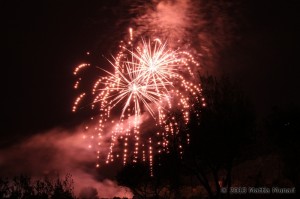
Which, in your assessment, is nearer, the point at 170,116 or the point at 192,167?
the point at 170,116

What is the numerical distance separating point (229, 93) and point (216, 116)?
1796 millimetres

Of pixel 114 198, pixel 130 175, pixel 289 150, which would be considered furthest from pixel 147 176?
pixel 289 150

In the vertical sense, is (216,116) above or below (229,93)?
below

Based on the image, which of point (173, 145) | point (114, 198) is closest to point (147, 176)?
point (114, 198)

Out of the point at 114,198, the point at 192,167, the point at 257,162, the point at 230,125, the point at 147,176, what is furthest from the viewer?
the point at 257,162

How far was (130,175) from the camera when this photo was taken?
4750cm

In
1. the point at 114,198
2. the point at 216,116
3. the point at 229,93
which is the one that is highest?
the point at 229,93

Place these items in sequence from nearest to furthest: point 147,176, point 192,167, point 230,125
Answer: point 230,125
point 192,167
point 147,176

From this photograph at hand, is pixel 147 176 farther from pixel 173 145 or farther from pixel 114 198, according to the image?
pixel 173 145

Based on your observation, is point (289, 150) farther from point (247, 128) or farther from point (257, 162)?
point (257, 162)

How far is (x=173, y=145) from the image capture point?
76.0 ft

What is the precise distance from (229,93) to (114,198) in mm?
31296

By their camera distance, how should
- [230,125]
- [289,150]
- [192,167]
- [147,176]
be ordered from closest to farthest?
[230,125] < [192,167] < [289,150] < [147,176]

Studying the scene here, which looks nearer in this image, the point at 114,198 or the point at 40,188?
the point at 40,188
